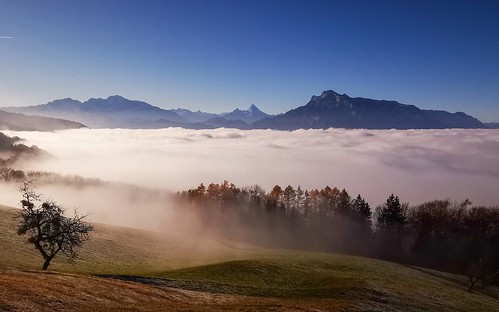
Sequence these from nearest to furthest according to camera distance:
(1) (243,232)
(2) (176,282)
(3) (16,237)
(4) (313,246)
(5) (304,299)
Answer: (5) (304,299)
(2) (176,282)
(3) (16,237)
(4) (313,246)
(1) (243,232)

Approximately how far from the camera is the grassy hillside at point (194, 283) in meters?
42.1

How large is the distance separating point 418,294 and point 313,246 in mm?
73760

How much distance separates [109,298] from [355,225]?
129 meters

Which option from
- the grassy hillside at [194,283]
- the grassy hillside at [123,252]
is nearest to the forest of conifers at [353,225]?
the grassy hillside at [123,252]

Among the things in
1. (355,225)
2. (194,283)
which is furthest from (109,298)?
(355,225)

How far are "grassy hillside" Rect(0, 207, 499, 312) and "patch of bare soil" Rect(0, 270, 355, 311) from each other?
0.36ft

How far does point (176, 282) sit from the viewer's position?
59688 mm

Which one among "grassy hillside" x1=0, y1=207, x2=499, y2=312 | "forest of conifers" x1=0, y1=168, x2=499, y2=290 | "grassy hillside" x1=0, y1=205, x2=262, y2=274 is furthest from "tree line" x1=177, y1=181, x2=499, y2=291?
"grassy hillside" x1=0, y1=207, x2=499, y2=312

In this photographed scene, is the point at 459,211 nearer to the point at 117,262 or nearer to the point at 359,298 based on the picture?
the point at 359,298

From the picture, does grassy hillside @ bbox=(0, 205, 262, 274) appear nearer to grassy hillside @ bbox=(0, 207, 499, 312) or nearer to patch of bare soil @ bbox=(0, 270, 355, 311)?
grassy hillside @ bbox=(0, 207, 499, 312)

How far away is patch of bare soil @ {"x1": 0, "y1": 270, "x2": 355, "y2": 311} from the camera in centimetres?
3688

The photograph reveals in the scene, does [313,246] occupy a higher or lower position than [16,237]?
lower

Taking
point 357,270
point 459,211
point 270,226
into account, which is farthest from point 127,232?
point 459,211

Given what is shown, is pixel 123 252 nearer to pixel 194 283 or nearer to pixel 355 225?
pixel 194 283
